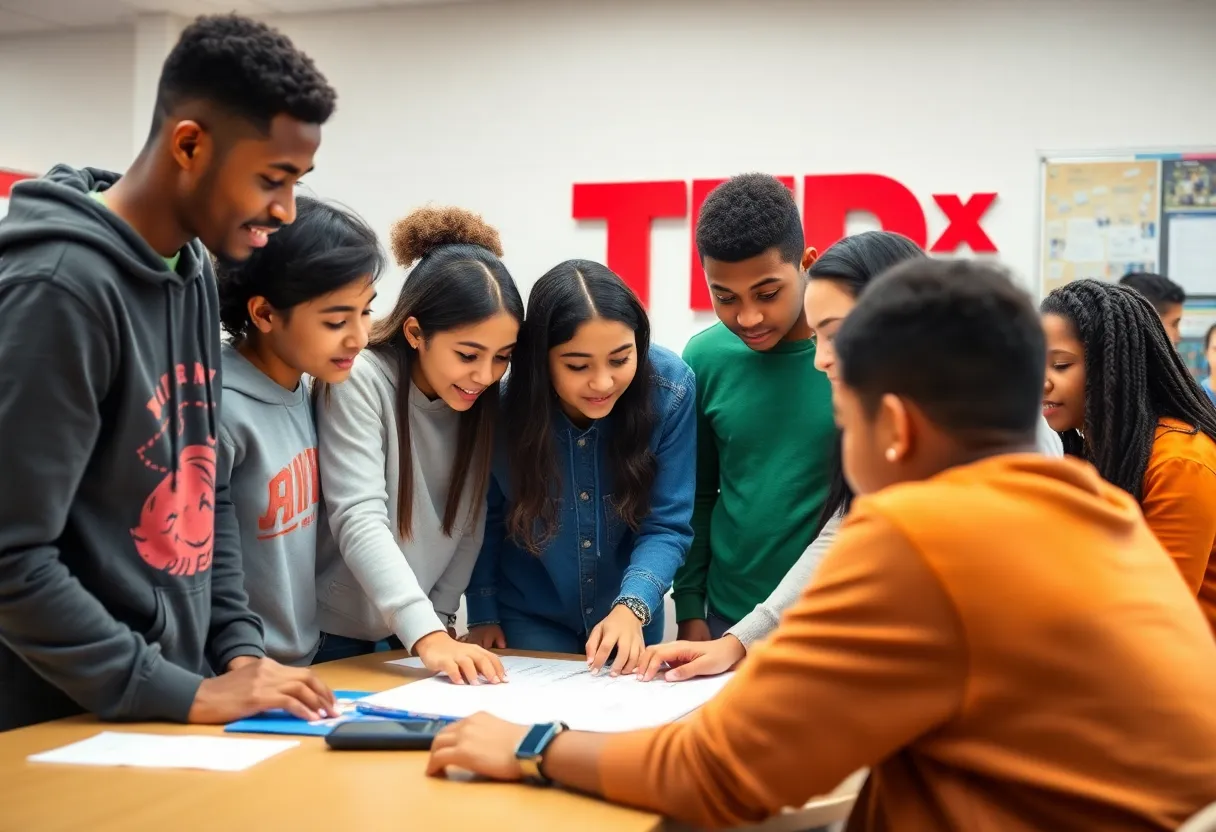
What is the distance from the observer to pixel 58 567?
3.91ft

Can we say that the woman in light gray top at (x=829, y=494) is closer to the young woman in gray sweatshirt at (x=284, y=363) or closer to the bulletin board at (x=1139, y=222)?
the young woman in gray sweatshirt at (x=284, y=363)

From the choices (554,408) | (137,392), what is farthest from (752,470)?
(137,392)

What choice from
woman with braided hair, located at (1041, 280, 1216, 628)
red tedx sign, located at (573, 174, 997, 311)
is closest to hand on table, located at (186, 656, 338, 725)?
Result: woman with braided hair, located at (1041, 280, 1216, 628)

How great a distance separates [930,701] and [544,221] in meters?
4.20

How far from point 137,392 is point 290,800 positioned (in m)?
0.52

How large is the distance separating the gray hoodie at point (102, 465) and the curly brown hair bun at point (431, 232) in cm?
61

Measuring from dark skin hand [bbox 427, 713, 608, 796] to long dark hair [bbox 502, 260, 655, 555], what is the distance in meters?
0.81

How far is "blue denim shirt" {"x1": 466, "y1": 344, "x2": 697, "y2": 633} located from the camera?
2.01 meters

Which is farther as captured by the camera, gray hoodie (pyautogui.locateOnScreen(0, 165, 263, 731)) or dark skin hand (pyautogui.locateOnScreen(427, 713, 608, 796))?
gray hoodie (pyautogui.locateOnScreen(0, 165, 263, 731))

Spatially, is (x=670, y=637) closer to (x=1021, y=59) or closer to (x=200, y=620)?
(x=200, y=620)

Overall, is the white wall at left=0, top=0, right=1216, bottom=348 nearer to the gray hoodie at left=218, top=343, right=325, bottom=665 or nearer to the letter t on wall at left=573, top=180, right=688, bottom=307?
the letter t on wall at left=573, top=180, right=688, bottom=307

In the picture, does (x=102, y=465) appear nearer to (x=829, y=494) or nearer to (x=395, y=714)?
(x=395, y=714)

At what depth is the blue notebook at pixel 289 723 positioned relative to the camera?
127cm

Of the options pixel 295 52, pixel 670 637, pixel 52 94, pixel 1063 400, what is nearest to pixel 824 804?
pixel 295 52
